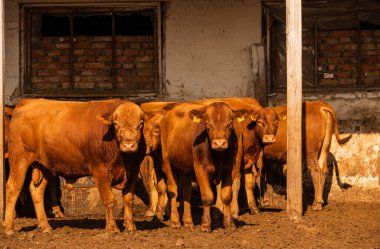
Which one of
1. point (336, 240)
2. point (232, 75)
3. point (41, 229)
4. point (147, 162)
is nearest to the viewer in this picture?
point (336, 240)

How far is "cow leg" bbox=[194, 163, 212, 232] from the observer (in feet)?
42.6

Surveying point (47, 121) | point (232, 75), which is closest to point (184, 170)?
point (47, 121)

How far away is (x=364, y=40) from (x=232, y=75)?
2.38 meters

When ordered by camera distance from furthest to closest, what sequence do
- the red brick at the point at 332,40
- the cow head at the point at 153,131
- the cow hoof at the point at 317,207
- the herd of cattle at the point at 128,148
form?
the red brick at the point at 332,40 < the cow hoof at the point at 317,207 < the cow head at the point at 153,131 < the herd of cattle at the point at 128,148

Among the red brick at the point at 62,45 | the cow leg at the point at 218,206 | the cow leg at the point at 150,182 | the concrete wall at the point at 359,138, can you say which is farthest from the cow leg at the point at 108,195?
the concrete wall at the point at 359,138

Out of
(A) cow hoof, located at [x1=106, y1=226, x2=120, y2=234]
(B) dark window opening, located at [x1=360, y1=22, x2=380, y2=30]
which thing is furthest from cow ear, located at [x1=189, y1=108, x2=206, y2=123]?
(B) dark window opening, located at [x1=360, y1=22, x2=380, y2=30]

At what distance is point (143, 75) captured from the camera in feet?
58.7

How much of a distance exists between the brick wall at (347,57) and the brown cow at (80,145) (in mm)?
5600

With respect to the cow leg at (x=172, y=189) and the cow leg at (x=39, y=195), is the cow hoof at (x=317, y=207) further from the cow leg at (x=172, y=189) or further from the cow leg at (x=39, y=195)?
the cow leg at (x=39, y=195)

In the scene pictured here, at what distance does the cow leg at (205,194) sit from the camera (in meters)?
13.0

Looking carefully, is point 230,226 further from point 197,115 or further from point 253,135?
point 253,135

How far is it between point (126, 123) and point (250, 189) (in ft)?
13.1

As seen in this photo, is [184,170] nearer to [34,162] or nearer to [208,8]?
[34,162]

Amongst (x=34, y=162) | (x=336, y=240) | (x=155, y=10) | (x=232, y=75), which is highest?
(x=155, y=10)
